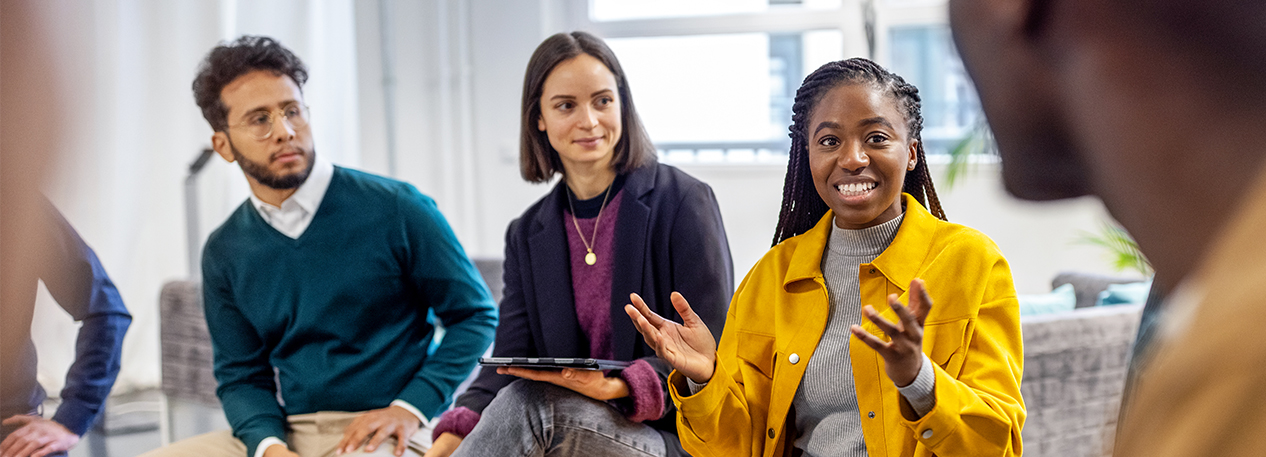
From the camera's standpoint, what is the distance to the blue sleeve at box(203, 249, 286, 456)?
1.61 metres

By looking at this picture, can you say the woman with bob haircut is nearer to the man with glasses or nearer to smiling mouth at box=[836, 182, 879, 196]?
the man with glasses

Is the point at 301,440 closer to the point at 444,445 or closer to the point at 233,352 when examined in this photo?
the point at 233,352

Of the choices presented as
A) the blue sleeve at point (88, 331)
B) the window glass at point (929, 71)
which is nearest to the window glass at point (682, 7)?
the window glass at point (929, 71)

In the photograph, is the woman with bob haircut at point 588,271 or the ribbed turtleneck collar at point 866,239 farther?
the woman with bob haircut at point 588,271

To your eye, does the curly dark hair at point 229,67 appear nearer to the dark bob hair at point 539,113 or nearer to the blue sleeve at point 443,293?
the blue sleeve at point 443,293

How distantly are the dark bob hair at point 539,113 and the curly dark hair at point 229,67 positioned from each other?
418mm

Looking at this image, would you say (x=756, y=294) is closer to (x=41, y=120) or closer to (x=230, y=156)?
(x=41, y=120)

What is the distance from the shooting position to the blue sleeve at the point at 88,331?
1449 millimetres

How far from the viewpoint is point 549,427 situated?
4.06 feet

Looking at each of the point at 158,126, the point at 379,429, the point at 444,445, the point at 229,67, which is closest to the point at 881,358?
the point at 444,445

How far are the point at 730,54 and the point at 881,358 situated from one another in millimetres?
3228

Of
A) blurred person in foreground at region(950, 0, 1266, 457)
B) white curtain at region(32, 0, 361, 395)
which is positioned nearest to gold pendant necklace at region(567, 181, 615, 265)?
white curtain at region(32, 0, 361, 395)

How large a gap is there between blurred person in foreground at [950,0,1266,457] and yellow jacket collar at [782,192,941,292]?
26.2 inches

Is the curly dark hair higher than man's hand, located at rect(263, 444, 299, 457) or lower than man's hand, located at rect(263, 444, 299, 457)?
higher
